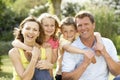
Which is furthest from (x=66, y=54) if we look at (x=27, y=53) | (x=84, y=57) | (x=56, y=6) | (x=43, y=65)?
(x=56, y=6)

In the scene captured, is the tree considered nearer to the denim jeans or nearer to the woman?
the woman

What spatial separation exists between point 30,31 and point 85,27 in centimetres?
67

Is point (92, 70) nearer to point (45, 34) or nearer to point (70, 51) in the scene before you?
point (70, 51)

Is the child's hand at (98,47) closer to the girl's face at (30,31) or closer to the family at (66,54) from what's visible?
the family at (66,54)

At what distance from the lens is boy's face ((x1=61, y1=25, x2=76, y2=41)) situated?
16.4 feet

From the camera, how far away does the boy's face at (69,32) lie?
4998 millimetres

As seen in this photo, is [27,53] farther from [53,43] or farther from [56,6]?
[56,6]

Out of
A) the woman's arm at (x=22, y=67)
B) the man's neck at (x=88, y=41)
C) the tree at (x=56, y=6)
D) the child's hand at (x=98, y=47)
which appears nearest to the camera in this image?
the woman's arm at (x=22, y=67)

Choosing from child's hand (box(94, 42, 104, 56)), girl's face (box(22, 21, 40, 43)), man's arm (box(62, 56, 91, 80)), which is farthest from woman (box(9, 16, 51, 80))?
child's hand (box(94, 42, 104, 56))

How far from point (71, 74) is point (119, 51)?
17400 millimetres

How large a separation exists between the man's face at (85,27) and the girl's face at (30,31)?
1.74 feet

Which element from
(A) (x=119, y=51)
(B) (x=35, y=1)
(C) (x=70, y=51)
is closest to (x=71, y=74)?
(C) (x=70, y=51)

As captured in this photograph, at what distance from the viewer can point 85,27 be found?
180 inches

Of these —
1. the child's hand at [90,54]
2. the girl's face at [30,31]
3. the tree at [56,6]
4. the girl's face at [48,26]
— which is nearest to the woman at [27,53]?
the girl's face at [30,31]
